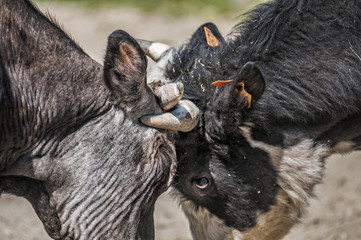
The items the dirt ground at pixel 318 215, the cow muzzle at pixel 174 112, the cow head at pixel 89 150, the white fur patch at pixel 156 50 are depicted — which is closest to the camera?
the cow head at pixel 89 150

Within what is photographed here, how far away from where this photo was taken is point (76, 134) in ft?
12.2

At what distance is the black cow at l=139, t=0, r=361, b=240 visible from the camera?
421cm

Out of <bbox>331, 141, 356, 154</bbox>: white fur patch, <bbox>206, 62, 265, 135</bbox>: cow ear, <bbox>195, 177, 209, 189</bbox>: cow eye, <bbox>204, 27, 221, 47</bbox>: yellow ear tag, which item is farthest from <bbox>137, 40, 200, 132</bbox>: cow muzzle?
<bbox>331, 141, 356, 154</bbox>: white fur patch

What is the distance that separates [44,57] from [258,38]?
1536mm

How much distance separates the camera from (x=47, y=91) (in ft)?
11.8

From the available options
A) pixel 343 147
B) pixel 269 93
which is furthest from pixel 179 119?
pixel 343 147

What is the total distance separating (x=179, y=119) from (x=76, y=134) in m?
0.64

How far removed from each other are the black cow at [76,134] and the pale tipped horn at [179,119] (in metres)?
0.06

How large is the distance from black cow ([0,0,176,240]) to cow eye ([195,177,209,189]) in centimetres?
47

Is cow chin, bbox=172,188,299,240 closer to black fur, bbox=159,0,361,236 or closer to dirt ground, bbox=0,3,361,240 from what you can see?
black fur, bbox=159,0,361,236

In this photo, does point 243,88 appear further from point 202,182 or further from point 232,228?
point 232,228

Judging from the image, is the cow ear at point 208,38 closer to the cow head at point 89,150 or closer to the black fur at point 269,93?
the black fur at point 269,93

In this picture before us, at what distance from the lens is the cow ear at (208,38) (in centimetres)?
447

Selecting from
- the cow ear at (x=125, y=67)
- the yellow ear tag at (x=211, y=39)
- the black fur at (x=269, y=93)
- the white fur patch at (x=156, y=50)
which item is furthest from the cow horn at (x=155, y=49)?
the cow ear at (x=125, y=67)
